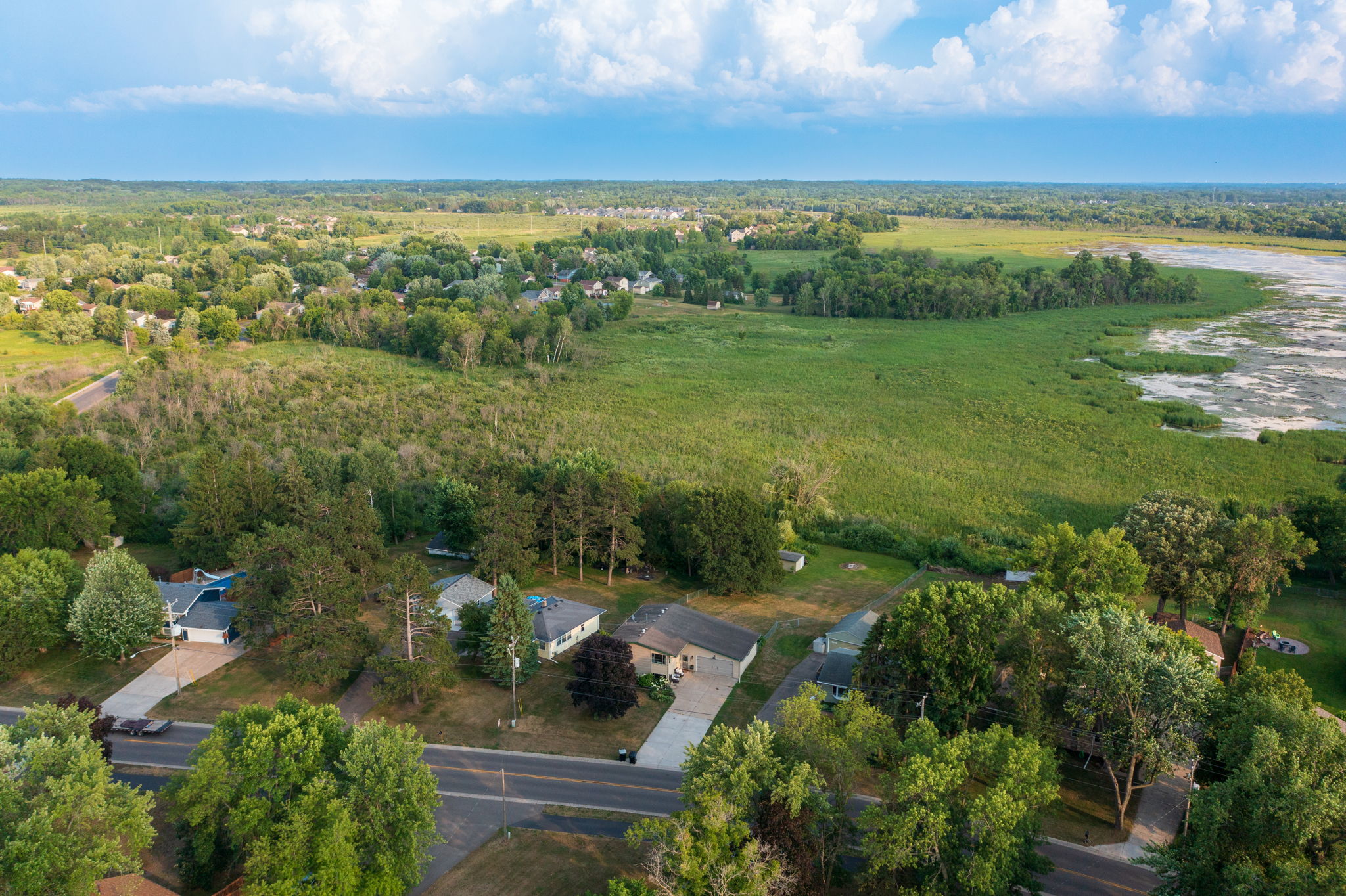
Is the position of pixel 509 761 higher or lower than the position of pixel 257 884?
lower

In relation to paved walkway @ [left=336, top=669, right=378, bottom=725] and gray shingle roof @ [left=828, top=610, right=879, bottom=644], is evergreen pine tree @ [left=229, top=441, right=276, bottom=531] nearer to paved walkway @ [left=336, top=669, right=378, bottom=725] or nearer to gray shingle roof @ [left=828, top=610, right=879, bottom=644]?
paved walkway @ [left=336, top=669, right=378, bottom=725]

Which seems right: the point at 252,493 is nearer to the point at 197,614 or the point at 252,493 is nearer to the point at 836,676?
the point at 197,614

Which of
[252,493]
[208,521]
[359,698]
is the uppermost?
[252,493]

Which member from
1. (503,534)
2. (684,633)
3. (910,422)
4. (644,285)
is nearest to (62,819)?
(684,633)

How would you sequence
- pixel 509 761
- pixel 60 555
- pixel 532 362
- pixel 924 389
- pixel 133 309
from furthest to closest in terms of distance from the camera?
pixel 133 309, pixel 532 362, pixel 924 389, pixel 60 555, pixel 509 761

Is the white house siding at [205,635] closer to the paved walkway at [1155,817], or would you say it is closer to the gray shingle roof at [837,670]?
the gray shingle roof at [837,670]

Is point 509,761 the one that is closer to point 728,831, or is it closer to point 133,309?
point 728,831

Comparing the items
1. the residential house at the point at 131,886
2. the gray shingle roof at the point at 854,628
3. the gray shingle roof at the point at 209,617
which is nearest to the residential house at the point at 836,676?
the gray shingle roof at the point at 854,628

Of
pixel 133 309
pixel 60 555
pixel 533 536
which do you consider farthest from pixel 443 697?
pixel 133 309
